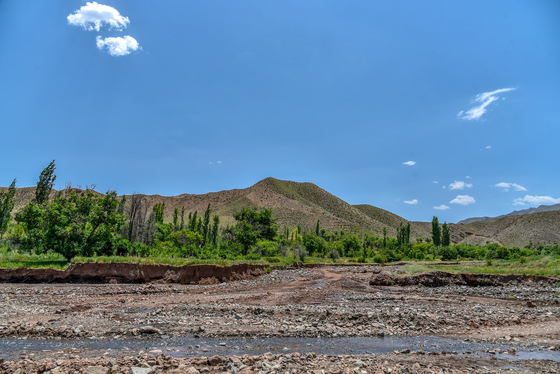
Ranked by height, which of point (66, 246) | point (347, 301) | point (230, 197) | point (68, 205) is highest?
point (230, 197)

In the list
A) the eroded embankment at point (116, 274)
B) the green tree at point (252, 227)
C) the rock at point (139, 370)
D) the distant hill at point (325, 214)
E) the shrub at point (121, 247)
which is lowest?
the eroded embankment at point (116, 274)

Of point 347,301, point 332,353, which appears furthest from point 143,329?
point 347,301

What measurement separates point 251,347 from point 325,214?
12961cm

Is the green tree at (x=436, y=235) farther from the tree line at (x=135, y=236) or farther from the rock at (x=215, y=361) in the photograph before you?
the rock at (x=215, y=361)

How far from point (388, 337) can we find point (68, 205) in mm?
28093

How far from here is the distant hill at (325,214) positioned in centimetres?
11538

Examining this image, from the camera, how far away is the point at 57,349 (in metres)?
7.85

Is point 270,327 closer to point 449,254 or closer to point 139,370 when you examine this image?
point 139,370

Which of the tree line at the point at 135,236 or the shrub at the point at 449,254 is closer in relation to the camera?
the tree line at the point at 135,236

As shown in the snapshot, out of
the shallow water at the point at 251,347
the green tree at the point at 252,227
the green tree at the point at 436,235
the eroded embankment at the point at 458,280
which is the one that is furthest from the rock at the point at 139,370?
the green tree at the point at 436,235

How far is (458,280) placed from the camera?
80.6 ft

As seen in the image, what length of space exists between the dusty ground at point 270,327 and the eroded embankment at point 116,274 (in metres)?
3.56

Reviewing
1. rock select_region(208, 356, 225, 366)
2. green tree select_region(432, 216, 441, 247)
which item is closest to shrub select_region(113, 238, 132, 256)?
rock select_region(208, 356, 225, 366)

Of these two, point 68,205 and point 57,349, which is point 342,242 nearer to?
point 68,205
